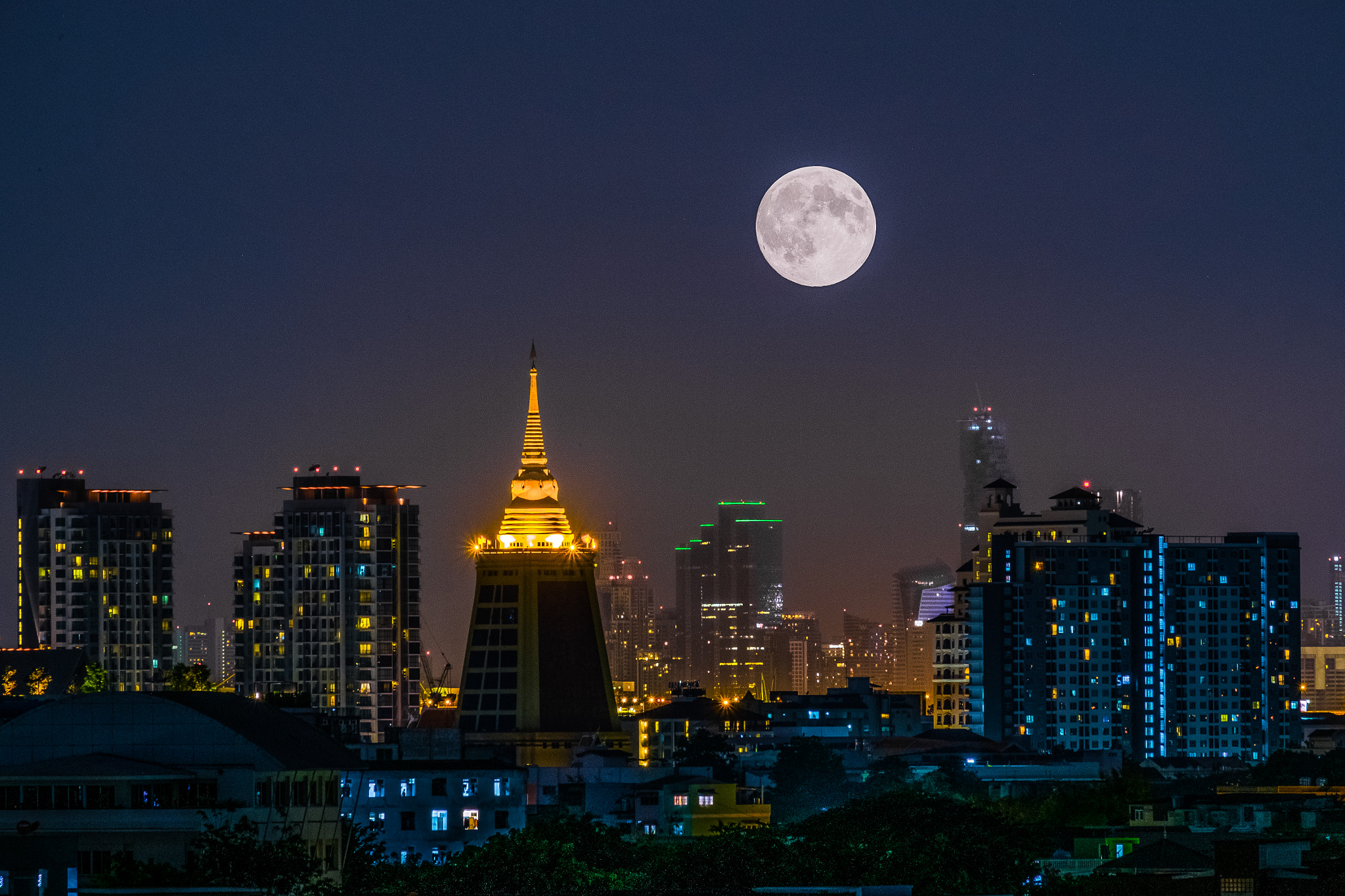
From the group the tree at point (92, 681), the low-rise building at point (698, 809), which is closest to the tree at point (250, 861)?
the low-rise building at point (698, 809)

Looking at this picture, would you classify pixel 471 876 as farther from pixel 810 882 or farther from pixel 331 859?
pixel 810 882

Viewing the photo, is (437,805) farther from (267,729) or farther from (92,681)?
(92,681)

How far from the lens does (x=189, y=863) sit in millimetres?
84125

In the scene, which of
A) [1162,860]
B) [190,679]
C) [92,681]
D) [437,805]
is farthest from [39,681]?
[1162,860]

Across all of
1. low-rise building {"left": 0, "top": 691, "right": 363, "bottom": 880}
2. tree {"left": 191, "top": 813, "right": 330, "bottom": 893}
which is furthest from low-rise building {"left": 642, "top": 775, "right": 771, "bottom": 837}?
tree {"left": 191, "top": 813, "right": 330, "bottom": 893}

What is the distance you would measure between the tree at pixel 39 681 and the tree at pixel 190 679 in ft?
28.4

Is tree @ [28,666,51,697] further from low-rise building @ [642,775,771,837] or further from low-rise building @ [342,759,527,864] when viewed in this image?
low-rise building @ [342,759,527,864]

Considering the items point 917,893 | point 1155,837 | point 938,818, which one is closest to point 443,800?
point 938,818

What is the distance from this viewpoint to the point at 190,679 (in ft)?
600

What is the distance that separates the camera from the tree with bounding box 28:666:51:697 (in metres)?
178

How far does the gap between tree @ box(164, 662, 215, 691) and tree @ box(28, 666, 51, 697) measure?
8644 mm

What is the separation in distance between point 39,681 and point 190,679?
1049cm

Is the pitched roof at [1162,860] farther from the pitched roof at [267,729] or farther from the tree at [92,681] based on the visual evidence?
the tree at [92,681]

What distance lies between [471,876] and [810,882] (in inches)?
500
